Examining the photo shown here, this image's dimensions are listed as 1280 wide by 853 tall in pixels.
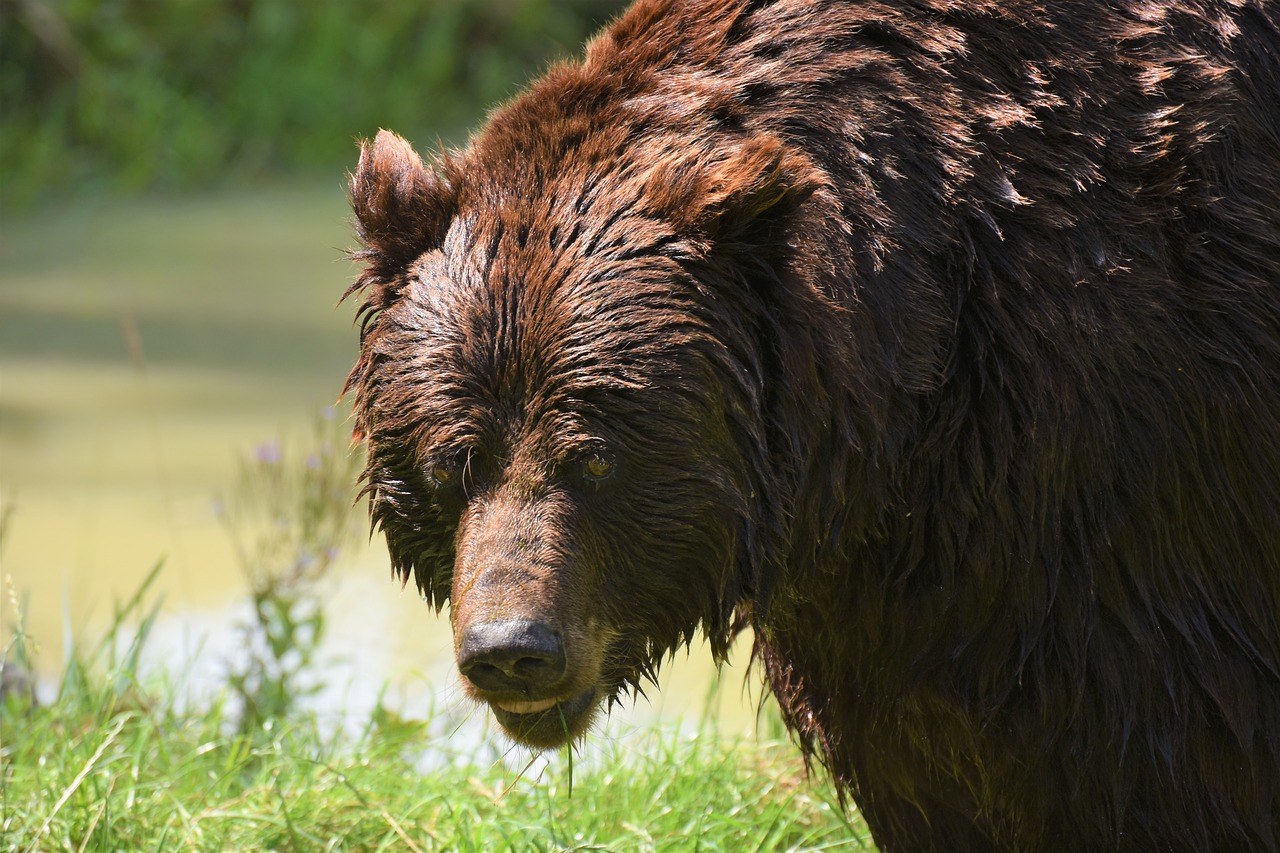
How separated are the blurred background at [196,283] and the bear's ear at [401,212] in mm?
396

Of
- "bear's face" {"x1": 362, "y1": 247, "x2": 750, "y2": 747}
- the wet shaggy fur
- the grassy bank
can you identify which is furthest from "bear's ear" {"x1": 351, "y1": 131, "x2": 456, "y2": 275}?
the grassy bank

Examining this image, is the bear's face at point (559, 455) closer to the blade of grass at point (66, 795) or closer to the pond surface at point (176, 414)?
the pond surface at point (176, 414)

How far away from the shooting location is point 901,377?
2.96 meters

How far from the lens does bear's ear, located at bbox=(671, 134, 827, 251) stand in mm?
2861

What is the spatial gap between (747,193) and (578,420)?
49cm

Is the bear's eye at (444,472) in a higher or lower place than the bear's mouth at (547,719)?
higher

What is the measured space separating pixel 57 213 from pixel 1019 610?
31.7 feet

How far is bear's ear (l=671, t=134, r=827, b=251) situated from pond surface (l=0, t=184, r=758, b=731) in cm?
94

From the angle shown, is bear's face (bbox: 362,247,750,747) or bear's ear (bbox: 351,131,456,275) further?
bear's ear (bbox: 351,131,456,275)

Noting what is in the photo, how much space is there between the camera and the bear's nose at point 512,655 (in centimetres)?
279

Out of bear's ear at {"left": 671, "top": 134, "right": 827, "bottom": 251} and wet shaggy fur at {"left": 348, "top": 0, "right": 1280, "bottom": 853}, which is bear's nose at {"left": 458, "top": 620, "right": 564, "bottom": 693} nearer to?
wet shaggy fur at {"left": 348, "top": 0, "right": 1280, "bottom": 853}

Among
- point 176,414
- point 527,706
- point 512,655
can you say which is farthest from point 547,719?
point 176,414

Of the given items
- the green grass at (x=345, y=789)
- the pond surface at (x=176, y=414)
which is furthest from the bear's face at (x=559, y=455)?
the pond surface at (x=176, y=414)

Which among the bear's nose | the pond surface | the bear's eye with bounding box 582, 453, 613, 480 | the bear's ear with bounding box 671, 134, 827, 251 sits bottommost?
the pond surface
